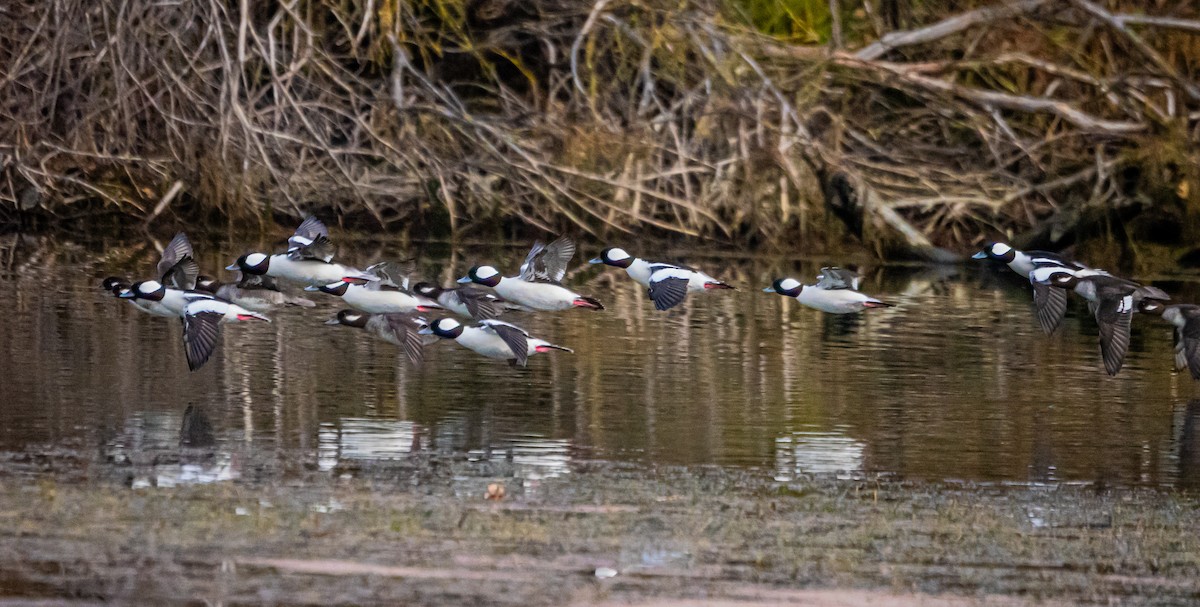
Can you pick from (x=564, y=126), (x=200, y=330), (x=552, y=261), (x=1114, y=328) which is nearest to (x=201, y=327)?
(x=200, y=330)

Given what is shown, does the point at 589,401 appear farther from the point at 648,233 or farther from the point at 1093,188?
the point at 1093,188

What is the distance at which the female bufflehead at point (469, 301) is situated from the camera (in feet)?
36.2

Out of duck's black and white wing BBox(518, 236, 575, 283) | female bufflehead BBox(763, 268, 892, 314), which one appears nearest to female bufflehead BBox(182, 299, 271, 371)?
duck's black and white wing BBox(518, 236, 575, 283)

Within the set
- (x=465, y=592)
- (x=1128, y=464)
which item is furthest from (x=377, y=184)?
(x=465, y=592)

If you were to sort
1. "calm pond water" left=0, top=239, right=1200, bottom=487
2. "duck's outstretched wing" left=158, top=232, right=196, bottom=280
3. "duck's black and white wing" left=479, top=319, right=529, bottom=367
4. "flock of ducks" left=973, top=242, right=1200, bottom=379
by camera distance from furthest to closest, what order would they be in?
"duck's outstretched wing" left=158, top=232, right=196, bottom=280 → "flock of ducks" left=973, top=242, right=1200, bottom=379 → "duck's black and white wing" left=479, top=319, right=529, bottom=367 → "calm pond water" left=0, top=239, right=1200, bottom=487

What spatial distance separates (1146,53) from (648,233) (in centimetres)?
585

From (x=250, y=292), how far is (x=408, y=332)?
6.11ft

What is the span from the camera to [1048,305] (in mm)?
10805

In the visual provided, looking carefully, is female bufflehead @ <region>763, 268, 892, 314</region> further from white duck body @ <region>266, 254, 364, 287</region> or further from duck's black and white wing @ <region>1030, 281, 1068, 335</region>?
white duck body @ <region>266, 254, 364, 287</region>

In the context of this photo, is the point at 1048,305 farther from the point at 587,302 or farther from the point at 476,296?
the point at 476,296

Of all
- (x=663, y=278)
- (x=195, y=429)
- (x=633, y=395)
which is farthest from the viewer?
(x=663, y=278)

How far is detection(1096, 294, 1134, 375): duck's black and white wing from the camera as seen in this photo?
10125 mm

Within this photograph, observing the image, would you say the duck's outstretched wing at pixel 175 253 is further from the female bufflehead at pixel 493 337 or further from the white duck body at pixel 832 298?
the white duck body at pixel 832 298

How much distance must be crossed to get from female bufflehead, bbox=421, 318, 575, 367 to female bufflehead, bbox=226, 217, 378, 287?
4.49ft
